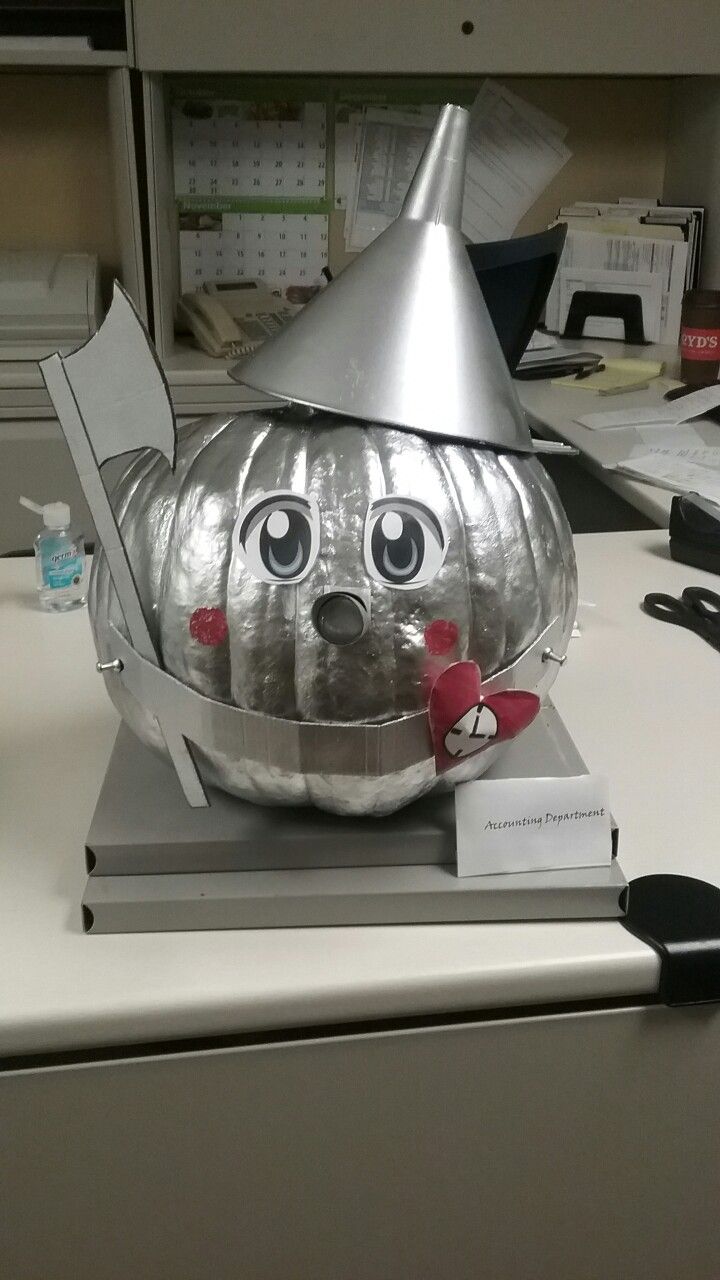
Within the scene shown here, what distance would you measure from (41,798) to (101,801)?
0.10m

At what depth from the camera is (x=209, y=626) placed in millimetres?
544

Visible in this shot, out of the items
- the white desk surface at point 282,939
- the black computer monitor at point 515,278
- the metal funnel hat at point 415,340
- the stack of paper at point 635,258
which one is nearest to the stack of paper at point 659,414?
the black computer monitor at point 515,278

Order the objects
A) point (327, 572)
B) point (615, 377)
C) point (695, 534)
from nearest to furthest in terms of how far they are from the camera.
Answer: point (327, 572) < point (695, 534) < point (615, 377)

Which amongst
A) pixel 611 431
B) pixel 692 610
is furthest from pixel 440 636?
pixel 611 431

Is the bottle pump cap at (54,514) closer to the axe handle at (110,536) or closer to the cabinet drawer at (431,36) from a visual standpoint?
the axe handle at (110,536)

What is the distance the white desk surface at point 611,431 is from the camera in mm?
1385

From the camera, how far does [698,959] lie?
581 millimetres

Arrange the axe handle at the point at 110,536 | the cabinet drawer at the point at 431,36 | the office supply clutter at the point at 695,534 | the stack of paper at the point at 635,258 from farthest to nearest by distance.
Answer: the stack of paper at the point at 635,258 → the cabinet drawer at the point at 431,36 → the office supply clutter at the point at 695,534 → the axe handle at the point at 110,536

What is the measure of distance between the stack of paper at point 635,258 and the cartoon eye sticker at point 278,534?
1.89 meters

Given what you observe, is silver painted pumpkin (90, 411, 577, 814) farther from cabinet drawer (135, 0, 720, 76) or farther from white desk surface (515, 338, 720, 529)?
cabinet drawer (135, 0, 720, 76)

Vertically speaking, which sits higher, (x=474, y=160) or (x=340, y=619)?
(x=474, y=160)

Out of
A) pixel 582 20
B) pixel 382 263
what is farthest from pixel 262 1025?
pixel 582 20

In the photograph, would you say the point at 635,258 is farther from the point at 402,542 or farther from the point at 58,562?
the point at 402,542

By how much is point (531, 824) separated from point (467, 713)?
0.33 ft
